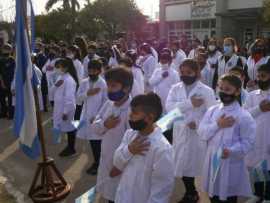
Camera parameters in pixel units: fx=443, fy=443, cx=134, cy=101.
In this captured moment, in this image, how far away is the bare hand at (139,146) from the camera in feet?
11.3

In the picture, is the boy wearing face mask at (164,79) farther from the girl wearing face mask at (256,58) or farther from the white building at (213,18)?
the white building at (213,18)

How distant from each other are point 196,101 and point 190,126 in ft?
1.04

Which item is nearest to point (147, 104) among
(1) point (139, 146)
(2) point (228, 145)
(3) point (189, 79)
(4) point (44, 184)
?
(1) point (139, 146)

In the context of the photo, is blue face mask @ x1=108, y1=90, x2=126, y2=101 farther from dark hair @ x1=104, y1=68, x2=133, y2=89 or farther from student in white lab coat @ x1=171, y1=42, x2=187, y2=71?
student in white lab coat @ x1=171, y1=42, x2=187, y2=71

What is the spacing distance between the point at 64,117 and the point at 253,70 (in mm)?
3931

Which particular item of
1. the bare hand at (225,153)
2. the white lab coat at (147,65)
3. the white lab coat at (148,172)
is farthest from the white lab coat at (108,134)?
the white lab coat at (147,65)

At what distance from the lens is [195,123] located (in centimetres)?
524

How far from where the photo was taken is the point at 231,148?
13.4ft

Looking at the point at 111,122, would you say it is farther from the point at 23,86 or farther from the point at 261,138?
the point at 261,138

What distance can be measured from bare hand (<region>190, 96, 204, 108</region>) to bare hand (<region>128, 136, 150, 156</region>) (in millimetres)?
1921

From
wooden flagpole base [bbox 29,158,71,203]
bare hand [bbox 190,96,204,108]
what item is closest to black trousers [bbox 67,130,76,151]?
wooden flagpole base [bbox 29,158,71,203]

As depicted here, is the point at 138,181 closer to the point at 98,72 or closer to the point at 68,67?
the point at 98,72

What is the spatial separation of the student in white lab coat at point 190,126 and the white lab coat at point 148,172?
66.7 inches

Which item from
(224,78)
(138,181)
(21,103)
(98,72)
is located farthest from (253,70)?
(138,181)
